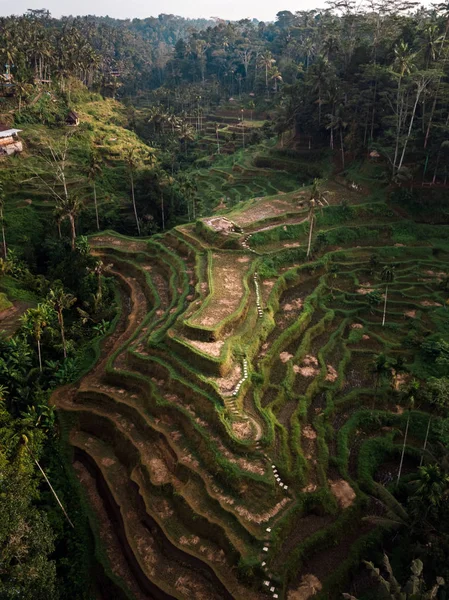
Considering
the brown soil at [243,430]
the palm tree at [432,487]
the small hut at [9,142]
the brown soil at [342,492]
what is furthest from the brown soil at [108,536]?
the small hut at [9,142]

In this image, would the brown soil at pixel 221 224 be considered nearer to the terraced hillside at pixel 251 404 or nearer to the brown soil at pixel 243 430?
the terraced hillside at pixel 251 404

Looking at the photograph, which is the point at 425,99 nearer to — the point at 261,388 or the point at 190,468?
the point at 261,388

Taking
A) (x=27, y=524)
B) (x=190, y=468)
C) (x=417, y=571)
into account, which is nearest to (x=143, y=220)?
(x=190, y=468)

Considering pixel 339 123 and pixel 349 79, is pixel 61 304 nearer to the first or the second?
pixel 339 123

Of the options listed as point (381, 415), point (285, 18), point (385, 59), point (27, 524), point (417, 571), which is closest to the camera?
point (417, 571)

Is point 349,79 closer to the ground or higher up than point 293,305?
higher up

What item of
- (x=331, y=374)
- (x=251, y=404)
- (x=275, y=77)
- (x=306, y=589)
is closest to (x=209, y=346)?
(x=251, y=404)
